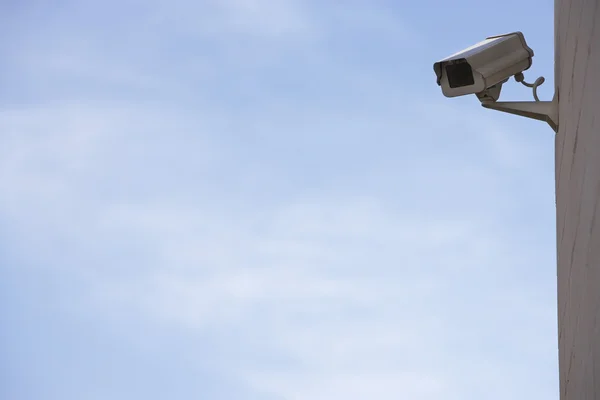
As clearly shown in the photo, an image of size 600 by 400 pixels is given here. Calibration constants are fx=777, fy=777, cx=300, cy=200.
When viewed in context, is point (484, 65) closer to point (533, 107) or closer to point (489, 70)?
point (489, 70)

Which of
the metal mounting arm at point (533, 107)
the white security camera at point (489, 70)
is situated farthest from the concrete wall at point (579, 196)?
the white security camera at point (489, 70)

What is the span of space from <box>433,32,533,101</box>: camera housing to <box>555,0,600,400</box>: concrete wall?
42cm

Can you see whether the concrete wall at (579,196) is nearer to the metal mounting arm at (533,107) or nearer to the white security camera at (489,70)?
the metal mounting arm at (533,107)

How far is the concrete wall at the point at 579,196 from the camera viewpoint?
267cm

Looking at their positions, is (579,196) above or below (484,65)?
below

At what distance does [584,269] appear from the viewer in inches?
117

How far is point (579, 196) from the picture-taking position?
322 cm

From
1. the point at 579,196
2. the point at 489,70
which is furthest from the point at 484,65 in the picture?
the point at 579,196

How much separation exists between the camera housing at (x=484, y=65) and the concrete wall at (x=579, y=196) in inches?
16.3

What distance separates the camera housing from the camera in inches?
195

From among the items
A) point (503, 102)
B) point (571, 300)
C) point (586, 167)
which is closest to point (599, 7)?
point (586, 167)

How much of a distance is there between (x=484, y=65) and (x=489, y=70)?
0.05m

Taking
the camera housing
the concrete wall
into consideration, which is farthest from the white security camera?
the concrete wall

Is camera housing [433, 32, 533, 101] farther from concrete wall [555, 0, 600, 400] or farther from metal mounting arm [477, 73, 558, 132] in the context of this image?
concrete wall [555, 0, 600, 400]
